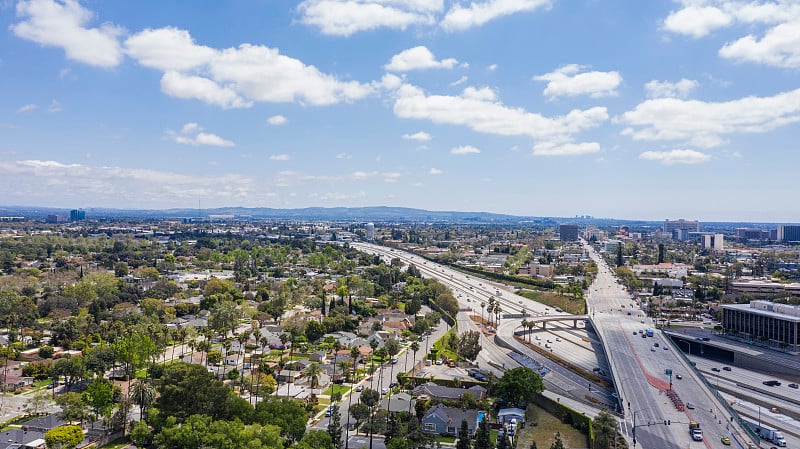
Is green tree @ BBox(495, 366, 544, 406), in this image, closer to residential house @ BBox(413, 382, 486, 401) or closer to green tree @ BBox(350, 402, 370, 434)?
residential house @ BBox(413, 382, 486, 401)

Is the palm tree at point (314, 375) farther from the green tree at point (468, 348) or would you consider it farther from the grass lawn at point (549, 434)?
the grass lawn at point (549, 434)

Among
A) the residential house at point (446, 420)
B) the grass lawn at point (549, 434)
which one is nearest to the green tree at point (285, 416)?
the residential house at point (446, 420)

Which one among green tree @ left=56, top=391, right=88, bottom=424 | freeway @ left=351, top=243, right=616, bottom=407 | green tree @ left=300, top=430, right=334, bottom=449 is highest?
green tree @ left=300, top=430, right=334, bottom=449

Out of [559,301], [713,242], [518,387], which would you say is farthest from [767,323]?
[713,242]

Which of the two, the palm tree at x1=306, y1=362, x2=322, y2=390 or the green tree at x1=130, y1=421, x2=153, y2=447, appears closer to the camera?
the green tree at x1=130, y1=421, x2=153, y2=447

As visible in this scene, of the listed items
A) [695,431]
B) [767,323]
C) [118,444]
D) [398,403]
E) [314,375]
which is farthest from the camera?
[767,323]

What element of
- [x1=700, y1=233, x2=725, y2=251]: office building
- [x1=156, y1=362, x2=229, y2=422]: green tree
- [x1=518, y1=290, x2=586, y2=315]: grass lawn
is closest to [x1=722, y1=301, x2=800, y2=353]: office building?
[x1=518, y1=290, x2=586, y2=315]: grass lawn

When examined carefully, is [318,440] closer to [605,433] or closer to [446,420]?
[446,420]
